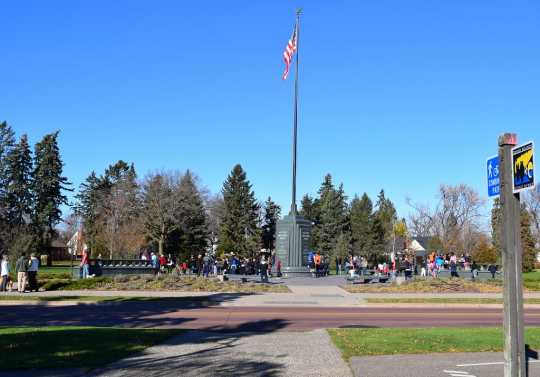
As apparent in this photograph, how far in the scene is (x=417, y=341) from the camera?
37.5ft

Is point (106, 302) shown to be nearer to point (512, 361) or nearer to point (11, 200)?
point (512, 361)

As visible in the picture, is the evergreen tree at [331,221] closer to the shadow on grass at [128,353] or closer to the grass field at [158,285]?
the grass field at [158,285]

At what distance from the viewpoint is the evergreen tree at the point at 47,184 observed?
80.1 m

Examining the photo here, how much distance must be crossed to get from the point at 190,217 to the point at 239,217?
18.4 m

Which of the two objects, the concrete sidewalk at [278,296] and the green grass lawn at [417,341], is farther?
the concrete sidewalk at [278,296]

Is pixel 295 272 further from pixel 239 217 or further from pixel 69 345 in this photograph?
pixel 239 217

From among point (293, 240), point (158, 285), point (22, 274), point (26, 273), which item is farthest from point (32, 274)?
point (293, 240)

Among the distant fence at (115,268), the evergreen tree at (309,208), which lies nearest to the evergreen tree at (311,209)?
the evergreen tree at (309,208)

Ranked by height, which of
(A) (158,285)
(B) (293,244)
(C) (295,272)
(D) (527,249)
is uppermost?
(B) (293,244)

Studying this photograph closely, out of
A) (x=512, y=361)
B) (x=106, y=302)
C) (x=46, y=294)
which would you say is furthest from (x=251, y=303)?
(x=512, y=361)

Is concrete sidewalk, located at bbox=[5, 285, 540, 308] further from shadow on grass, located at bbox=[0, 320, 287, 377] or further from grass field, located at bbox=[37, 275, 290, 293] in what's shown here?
shadow on grass, located at bbox=[0, 320, 287, 377]

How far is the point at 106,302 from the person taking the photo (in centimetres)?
2255

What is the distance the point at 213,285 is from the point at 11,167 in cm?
5778

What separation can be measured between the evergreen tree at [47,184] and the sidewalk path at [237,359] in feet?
240
